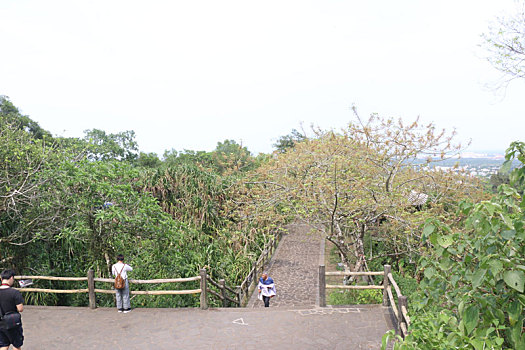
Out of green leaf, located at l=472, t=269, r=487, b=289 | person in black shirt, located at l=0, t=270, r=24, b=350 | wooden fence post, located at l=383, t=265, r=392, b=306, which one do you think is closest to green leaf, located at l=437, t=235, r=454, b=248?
green leaf, located at l=472, t=269, r=487, b=289

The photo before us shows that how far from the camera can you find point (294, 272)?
529 inches

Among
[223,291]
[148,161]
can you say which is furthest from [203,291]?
[148,161]

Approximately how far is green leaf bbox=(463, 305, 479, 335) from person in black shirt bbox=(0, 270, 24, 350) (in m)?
5.67

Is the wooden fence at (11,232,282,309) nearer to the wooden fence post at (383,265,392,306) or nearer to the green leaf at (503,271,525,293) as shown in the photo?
the wooden fence post at (383,265,392,306)

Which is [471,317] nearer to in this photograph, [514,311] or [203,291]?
[514,311]

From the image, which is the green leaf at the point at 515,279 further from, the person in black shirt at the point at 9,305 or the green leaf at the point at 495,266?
the person in black shirt at the point at 9,305

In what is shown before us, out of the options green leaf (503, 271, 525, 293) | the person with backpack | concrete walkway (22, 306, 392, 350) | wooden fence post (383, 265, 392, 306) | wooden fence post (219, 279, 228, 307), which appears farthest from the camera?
wooden fence post (219, 279, 228, 307)

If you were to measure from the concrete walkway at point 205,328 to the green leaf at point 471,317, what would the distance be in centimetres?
435

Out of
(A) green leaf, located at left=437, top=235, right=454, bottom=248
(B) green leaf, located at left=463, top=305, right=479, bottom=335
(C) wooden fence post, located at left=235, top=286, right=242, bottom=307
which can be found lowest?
(C) wooden fence post, located at left=235, top=286, right=242, bottom=307

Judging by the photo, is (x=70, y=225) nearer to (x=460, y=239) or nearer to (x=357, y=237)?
(x=357, y=237)

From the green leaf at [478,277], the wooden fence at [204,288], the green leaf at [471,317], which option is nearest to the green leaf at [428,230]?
the green leaf at [478,277]

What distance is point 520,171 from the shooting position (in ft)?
8.20

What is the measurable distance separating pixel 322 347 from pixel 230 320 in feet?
6.74

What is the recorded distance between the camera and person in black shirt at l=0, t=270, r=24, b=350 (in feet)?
16.9
